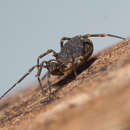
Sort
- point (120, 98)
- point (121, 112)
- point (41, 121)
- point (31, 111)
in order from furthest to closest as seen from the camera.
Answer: point (31, 111) → point (41, 121) → point (120, 98) → point (121, 112)

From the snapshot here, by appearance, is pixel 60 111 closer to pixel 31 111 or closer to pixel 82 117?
pixel 82 117

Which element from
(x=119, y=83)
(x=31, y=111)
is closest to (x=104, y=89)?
(x=119, y=83)

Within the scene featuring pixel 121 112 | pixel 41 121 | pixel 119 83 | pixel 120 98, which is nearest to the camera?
pixel 121 112

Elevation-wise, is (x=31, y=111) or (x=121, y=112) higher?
(x=121, y=112)

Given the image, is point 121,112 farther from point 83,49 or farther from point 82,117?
point 83,49

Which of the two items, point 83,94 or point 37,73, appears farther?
point 37,73

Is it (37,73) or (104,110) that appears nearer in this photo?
(104,110)

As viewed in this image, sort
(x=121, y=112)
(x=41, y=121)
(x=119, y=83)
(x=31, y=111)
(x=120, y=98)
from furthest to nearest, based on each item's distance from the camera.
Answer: (x=31, y=111), (x=41, y=121), (x=119, y=83), (x=120, y=98), (x=121, y=112)

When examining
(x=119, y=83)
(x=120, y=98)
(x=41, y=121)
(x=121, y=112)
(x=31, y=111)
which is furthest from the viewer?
(x=31, y=111)

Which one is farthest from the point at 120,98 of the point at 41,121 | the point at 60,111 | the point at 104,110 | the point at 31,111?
the point at 31,111
